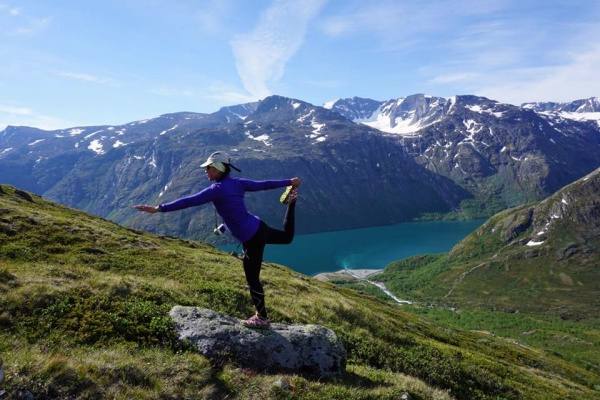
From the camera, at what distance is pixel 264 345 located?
15227mm

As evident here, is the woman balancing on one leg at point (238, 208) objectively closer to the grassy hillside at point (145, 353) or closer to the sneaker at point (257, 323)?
the sneaker at point (257, 323)

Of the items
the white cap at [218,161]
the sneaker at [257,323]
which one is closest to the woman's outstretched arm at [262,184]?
the white cap at [218,161]

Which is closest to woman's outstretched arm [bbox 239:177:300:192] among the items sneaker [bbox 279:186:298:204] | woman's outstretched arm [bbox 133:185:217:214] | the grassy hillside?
sneaker [bbox 279:186:298:204]

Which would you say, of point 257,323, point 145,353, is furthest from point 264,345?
point 145,353

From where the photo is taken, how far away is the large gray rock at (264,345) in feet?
48.8

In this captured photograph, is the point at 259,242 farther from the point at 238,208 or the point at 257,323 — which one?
the point at 257,323

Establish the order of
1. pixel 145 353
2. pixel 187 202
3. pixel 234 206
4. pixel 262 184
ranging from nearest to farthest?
1. pixel 145 353
2. pixel 187 202
3. pixel 234 206
4. pixel 262 184

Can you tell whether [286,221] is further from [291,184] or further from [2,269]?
[2,269]

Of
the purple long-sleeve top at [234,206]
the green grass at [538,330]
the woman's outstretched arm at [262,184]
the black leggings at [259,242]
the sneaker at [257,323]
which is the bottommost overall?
the green grass at [538,330]

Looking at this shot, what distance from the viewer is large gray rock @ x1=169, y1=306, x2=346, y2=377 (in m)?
14.9

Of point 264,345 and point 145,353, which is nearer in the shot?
point 145,353

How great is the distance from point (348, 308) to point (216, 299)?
1083 centimetres

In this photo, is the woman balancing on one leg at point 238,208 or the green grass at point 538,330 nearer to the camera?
the woman balancing on one leg at point 238,208

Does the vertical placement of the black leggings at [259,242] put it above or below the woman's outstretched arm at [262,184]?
below
